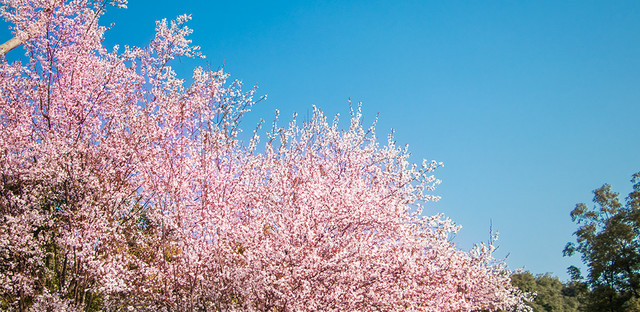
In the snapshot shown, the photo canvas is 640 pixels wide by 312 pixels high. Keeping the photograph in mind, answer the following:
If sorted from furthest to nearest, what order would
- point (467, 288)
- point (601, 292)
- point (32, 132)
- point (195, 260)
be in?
1. point (601, 292)
2. point (467, 288)
3. point (32, 132)
4. point (195, 260)

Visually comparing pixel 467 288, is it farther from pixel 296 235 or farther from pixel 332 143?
pixel 296 235

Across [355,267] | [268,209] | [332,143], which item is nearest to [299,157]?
[332,143]

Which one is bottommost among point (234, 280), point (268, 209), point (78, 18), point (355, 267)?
point (234, 280)

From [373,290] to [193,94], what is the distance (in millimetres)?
5928

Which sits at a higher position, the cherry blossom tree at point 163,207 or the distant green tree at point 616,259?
the distant green tree at point 616,259

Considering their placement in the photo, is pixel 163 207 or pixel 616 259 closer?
pixel 163 207

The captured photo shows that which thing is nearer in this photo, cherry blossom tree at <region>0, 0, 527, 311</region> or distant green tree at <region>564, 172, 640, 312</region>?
cherry blossom tree at <region>0, 0, 527, 311</region>

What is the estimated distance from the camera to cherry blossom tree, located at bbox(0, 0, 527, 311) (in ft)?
27.1

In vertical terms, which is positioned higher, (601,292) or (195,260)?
(601,292)

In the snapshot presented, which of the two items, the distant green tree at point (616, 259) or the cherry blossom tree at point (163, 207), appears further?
the distant green tree at point (616, 259)

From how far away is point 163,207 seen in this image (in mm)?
8656

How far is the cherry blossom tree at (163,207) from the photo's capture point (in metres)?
8.27

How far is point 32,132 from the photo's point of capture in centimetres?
955

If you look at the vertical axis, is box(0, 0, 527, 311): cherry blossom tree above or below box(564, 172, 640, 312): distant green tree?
below
